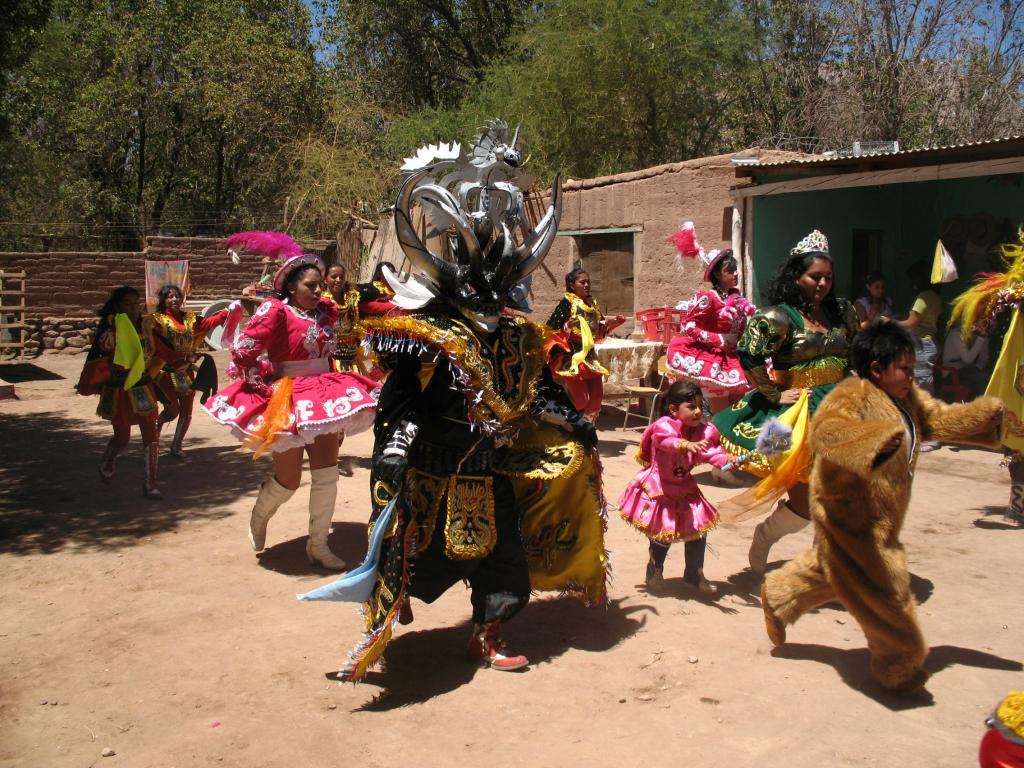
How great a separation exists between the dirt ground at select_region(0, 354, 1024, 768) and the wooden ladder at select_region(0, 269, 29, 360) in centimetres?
1553

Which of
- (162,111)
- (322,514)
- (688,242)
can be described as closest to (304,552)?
(322,514)

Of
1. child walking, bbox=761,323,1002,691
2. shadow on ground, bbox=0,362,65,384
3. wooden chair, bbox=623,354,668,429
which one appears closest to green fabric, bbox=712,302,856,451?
child walking, bbox=761,323,1002,691

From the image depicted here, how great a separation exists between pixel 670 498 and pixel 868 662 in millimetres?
1383

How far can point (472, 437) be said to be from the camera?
470cm

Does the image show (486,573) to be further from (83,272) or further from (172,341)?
(83,272)

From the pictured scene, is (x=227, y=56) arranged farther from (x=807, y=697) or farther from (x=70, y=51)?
(x=807, y=697)

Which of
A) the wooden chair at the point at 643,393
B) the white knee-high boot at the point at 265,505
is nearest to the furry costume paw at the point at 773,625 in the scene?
the white knee-high boot at the point at 265,505

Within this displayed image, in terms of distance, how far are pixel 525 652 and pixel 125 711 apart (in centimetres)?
195

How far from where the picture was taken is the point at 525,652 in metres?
4.95

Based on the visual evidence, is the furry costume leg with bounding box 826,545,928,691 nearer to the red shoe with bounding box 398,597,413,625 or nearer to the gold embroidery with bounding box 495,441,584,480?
the gold embroidery with bounding box 495,441,584,480

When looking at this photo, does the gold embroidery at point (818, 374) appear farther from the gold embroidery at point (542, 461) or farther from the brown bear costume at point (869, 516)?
the gold embroidery at point (542, 461)

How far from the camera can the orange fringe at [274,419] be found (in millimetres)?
5945

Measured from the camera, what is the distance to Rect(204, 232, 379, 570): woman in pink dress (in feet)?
19.8

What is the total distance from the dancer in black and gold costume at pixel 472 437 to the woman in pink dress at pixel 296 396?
1.51 m
